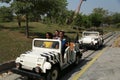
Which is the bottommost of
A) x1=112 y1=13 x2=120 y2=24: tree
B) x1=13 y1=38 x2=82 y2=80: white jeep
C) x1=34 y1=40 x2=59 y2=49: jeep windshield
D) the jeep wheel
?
the jeep wheel

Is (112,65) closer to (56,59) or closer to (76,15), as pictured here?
(56,59)

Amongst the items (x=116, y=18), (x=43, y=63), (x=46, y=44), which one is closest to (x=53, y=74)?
(x=43, y=63)

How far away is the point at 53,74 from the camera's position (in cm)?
846

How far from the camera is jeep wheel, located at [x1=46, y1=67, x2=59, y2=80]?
26.7 ft

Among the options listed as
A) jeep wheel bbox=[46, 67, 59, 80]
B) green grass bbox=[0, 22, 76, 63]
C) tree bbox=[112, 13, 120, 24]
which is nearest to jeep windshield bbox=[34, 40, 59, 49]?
jeep wheel bbox=[46, 67, 59, 80]

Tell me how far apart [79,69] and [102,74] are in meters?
1.38

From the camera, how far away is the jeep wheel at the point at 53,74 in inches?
320

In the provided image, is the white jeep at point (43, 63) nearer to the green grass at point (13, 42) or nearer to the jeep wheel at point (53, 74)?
the jeep wheel at point (53, 74)

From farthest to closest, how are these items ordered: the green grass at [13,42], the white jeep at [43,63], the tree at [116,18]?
1. the tree at [116,18]
2. the green grass at [13,42]
3. the white jeep at [43,63]

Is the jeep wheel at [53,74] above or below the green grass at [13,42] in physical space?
below

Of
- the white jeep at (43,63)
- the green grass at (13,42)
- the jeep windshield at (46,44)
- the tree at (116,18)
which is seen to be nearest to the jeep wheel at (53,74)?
the white jeep at (43,63)

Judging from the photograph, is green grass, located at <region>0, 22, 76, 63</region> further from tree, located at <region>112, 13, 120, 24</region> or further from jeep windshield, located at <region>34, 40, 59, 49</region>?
tree, located at <region>112, 13, 120, 24</region>

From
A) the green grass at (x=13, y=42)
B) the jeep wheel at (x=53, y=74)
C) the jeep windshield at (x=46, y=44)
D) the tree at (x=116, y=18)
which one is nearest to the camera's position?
the jeep wheel at (x=53, y=74)

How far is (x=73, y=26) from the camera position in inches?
1576
